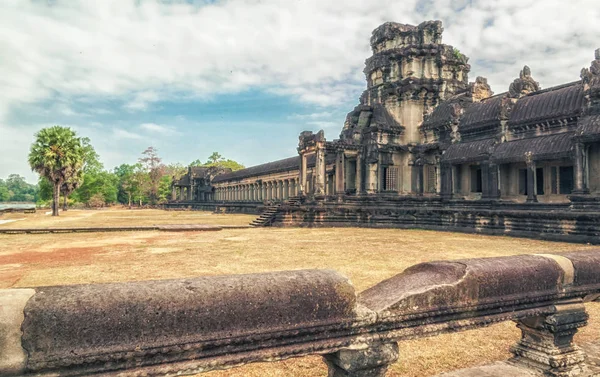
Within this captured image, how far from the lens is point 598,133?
1884 cm

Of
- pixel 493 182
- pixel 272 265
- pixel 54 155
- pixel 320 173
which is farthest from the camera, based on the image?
pixel 54 155

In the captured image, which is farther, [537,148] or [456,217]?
[537,148]

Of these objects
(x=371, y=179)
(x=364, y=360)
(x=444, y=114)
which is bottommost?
(x=364, y=360)

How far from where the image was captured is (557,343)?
348 centimetres

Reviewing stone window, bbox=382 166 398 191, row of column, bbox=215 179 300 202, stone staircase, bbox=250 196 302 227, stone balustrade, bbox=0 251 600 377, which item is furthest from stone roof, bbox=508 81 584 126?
row of column, bbox=215 179 300 202

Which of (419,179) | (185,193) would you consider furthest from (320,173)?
(185,193)

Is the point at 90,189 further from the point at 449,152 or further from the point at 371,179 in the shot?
the point at 449,152

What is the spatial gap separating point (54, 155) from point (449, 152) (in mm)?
35865

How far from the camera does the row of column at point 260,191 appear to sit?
4943 cm

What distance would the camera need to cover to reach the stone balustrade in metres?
1.93

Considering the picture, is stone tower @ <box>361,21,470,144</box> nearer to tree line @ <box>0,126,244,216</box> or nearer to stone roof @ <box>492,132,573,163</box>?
stone roof @ <box>492,132,573,163</box>

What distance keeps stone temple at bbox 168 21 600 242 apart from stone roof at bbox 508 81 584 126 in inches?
2.8

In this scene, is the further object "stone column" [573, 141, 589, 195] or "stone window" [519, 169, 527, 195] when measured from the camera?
"stone window" [519, 169, 527, 195]

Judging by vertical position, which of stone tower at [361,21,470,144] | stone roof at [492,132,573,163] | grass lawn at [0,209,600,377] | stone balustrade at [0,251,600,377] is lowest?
grass lawn at [0,209,600,377]
